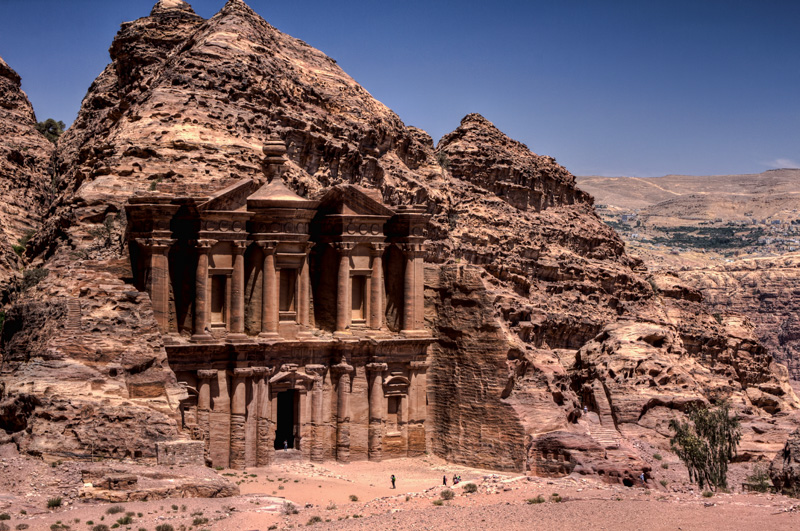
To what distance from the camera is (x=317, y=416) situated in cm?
4756

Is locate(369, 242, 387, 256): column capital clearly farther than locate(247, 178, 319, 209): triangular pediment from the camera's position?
Yes

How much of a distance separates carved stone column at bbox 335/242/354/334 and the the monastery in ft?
0.17

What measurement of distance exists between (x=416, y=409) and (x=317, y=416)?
4943 mm

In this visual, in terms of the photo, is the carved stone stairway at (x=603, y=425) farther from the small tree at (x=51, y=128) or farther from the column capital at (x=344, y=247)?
the small tree at (x=51, y=128)

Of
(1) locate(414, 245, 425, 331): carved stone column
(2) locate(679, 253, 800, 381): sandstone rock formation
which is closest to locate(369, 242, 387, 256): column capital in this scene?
(1) locate(414, 245, 425, 331): carved stone column

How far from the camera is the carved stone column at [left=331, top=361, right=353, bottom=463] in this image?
4800 centimetres

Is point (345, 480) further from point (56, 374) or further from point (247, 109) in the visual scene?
point (247, 109)

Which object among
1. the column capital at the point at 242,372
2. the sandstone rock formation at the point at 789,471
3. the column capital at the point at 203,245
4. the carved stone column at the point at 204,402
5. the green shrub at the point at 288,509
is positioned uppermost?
the column capital at the point at 203,245

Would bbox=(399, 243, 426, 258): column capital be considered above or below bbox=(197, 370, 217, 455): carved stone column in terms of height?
above

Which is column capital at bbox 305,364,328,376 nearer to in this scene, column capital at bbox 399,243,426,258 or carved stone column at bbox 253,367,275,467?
carved stone column at bbox 253,367,275,467

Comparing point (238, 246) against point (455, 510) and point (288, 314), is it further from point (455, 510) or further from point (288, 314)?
point (455, 510)

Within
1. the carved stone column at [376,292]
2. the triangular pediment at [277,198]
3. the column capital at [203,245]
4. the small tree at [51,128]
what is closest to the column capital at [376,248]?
the carved stone column at [376,292]

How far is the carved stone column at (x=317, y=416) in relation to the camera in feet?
156

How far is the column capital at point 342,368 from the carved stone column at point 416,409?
3223 mm
